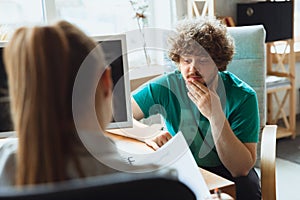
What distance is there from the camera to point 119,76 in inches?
56.7

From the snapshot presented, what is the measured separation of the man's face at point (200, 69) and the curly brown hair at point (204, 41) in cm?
2

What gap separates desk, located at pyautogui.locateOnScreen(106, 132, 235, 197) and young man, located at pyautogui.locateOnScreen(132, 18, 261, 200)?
0.18 ft

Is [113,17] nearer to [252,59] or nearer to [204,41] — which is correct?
[252,59]

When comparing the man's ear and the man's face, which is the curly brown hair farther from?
the man's ear

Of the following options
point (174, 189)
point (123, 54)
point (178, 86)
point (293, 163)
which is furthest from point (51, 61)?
point (293, 163)

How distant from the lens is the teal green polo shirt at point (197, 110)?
153cm

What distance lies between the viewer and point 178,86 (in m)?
1.64

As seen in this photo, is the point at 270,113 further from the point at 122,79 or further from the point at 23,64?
the point at 23,64

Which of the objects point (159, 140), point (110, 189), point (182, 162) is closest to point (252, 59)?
point (159, 140)

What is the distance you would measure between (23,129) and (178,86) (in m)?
1.05

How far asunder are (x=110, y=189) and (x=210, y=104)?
3.18ft

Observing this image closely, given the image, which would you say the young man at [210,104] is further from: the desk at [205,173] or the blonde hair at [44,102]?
the blonde hair at [44,102]

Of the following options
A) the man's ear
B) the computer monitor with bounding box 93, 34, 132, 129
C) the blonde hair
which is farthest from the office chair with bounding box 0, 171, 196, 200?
the computer monitor with bounding box 93, 34, 132, 129

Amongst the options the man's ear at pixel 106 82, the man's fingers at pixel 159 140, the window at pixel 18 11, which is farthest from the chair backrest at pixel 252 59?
the window at pixel 18 11
